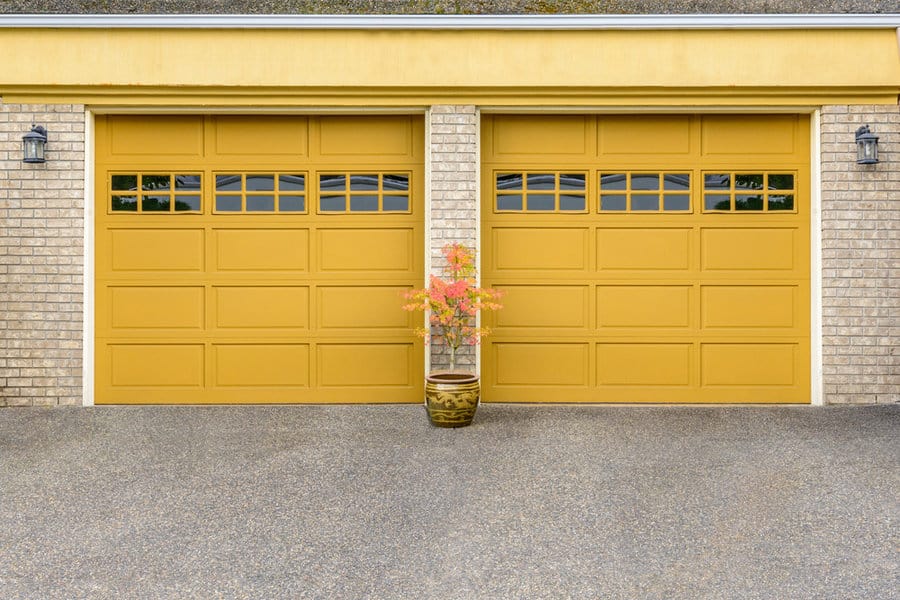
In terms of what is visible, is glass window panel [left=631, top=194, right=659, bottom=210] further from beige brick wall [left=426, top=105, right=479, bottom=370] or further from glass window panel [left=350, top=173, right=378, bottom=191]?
glass window panel [left=350, top=173, right=378, bottom=191]

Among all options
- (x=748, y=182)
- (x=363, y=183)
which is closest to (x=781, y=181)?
(x=748, y=182)

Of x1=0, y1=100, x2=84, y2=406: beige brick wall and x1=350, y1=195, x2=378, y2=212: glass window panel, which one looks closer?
x1=0, y1=100, x2=84, y2=406: beige brick wall

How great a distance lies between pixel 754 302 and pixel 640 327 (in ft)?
3.59

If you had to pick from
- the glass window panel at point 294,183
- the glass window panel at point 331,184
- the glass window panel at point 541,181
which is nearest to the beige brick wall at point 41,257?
the glass window panel at point 294,183

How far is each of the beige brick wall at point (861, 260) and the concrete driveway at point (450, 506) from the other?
1.40ft

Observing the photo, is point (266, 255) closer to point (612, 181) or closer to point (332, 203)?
point (332, 203)

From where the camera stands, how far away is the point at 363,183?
6.58 m

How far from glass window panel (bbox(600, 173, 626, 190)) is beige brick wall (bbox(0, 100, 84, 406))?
4.81 metres

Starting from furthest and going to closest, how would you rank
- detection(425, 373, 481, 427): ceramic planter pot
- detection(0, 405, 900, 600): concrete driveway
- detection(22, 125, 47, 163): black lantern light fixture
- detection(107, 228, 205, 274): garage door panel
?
detection(107, 228, 205, 274): garage door panel < detection(22, 125, 47, 163): black lantern light fixture < detection(425, 373, 481, 427): ceramic planter pot < detection(0, 405, 900, 600): concrete driveway

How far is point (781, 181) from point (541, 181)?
2258mm

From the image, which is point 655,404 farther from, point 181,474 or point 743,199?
point 181,474

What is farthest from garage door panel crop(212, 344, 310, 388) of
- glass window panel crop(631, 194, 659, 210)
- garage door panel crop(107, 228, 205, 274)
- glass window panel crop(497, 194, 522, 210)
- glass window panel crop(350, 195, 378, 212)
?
glass window panel crop(631, 194, 659, 210)

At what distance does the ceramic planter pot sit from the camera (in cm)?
564

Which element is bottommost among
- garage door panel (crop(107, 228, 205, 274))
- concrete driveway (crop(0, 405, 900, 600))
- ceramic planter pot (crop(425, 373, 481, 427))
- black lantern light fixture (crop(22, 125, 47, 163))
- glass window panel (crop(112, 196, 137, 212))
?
concrete driveway (crop(0, 405, 900, 600))
